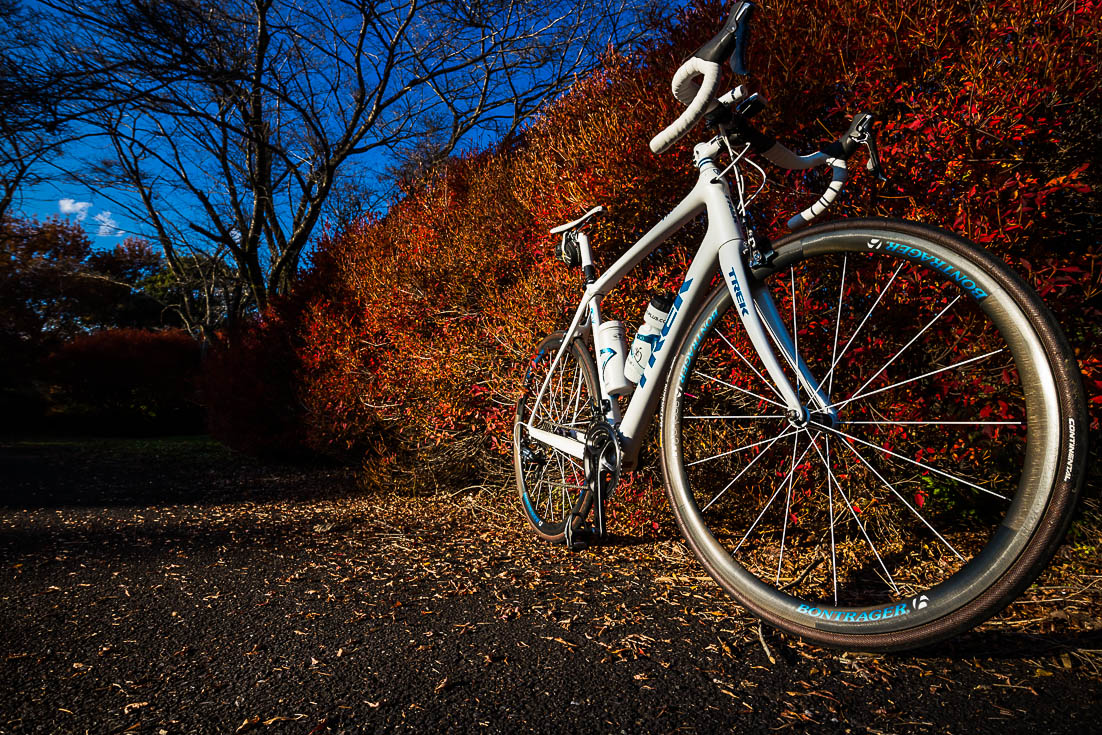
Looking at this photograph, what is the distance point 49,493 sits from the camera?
4645mm

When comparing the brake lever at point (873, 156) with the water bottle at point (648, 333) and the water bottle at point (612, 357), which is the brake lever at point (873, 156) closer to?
the water bottle at point (648, 333)

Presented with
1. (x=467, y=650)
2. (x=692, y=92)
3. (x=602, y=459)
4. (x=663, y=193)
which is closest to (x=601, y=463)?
(x=602, y=459)

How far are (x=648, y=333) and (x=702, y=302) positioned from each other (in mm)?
223

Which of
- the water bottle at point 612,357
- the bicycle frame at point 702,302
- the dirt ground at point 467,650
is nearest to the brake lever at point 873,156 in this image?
the bicycle frame at point 702,302

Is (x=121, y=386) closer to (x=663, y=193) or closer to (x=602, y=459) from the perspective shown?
(x=663, y=193)

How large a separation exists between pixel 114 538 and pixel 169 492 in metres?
1.90

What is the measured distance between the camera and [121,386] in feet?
44.8

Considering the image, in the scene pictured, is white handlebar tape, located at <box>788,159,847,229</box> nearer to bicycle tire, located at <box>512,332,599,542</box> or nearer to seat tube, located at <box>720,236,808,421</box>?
seat tube, located at <box>720,236,808,421</box>

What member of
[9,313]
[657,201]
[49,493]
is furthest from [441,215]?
[9,313]

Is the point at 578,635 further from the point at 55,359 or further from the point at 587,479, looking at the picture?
the point at 55,359

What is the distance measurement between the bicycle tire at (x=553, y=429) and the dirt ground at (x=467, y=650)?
0.81ft

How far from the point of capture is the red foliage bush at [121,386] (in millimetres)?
13172

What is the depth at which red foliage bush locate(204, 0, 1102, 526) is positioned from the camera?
6.50 feet

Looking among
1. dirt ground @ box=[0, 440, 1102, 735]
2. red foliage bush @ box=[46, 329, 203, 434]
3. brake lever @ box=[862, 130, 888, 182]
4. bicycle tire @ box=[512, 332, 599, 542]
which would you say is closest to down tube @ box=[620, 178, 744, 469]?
brake lever @ box=[862, 130, 888, 182]
